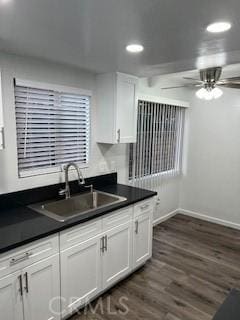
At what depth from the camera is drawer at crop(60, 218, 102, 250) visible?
1.87 metres

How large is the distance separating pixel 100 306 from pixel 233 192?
281 cm

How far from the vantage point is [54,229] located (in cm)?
176

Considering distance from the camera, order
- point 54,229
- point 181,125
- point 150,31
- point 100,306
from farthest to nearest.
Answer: point 181,125
point 100,306
point 54,229
point 150,31

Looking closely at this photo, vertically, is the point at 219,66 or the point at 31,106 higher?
the point at 219,66

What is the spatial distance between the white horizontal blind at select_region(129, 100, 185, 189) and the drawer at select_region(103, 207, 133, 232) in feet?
3.18

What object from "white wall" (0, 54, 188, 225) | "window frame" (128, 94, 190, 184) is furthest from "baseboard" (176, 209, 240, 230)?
"white wall" (0, 54, 188, 225)

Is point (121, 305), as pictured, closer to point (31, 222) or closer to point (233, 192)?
point (31, 222)

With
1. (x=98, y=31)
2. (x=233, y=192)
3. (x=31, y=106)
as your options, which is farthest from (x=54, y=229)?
(x=233, y=192)

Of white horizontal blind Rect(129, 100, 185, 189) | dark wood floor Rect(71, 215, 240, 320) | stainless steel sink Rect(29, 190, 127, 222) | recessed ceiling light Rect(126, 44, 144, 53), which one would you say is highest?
recessed ceiling light Rect(126, 44, 144, 53)

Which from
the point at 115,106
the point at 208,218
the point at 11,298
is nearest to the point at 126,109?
the point at 115,106

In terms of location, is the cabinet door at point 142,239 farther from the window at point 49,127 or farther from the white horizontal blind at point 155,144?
the window at point 49,127

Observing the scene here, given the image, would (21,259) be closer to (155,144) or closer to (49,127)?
(49,127)

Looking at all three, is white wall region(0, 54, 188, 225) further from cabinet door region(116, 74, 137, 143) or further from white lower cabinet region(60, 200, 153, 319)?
white lower cabinet region(60, 200, 153, 319)

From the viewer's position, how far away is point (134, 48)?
1831mm
